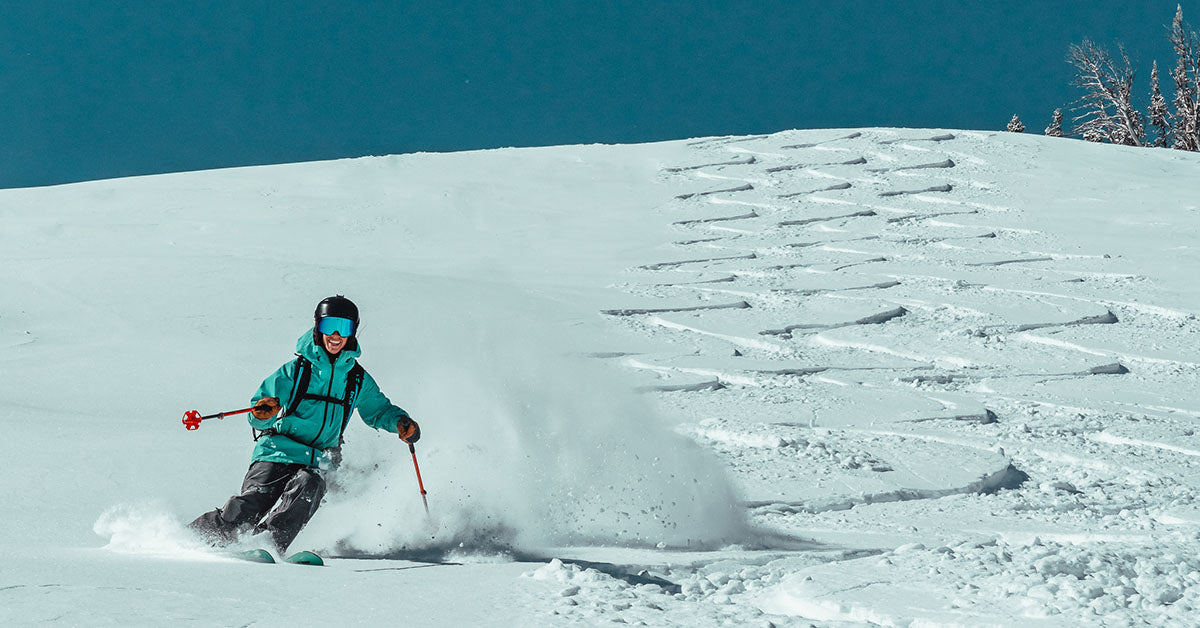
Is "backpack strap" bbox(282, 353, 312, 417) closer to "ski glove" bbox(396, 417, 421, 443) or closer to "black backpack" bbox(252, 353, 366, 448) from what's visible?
"black backpack" bbox(252, 353, 366, 448)

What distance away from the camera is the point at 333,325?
12.2 ft

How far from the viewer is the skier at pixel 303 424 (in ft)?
11.4

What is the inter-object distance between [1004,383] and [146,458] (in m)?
4.99

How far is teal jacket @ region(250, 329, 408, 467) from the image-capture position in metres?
3.70

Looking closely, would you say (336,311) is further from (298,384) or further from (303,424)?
(303,424)

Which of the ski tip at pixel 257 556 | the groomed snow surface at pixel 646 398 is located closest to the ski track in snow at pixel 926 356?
the groomed snow surface at pixel 646 398

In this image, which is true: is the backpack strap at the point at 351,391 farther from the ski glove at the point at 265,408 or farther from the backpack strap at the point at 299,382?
the ski glove at the point at 265,408

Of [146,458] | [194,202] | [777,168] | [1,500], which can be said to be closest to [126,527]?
[1,500]

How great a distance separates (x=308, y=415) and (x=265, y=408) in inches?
8.8

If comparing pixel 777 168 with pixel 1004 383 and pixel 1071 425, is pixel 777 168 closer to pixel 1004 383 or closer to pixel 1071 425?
pixel 1004 383

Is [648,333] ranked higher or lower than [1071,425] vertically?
higher

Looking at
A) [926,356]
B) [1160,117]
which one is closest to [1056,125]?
[1160,117]

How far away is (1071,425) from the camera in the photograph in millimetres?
5422

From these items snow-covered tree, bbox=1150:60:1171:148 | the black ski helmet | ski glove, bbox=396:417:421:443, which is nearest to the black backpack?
the black ski helmet
